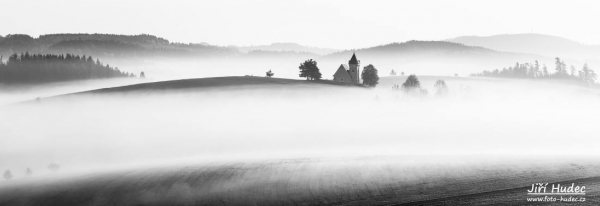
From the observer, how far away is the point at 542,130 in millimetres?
82250

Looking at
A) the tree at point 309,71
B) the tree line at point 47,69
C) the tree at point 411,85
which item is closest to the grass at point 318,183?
the tree at point 411,85

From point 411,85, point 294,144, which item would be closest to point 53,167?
point 294,144

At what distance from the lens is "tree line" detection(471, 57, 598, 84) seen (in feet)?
480

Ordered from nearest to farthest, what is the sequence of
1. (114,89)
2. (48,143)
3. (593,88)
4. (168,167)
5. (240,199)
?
(240,199) < (168,167) < (48,143) < (114,89) < (593,88)

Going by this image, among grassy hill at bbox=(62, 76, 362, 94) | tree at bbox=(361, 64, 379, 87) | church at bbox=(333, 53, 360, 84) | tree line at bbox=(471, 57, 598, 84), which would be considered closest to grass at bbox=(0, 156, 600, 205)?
grassy hill at bbox=(62, 76, 362, 94)

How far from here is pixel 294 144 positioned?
73750mm

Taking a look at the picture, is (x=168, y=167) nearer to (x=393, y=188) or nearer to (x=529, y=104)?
(x=393, y=188)

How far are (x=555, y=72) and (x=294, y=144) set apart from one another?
10562cm

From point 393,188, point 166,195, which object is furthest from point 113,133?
point 393,188

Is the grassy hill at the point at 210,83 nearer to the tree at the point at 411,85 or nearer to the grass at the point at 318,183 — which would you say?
the tree at the point at 411,85

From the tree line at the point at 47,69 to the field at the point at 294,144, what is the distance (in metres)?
59.2

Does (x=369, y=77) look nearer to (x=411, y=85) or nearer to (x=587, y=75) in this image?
(x=411, y=85)

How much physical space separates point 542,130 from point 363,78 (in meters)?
41.6

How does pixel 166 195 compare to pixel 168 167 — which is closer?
pixel 166 195
